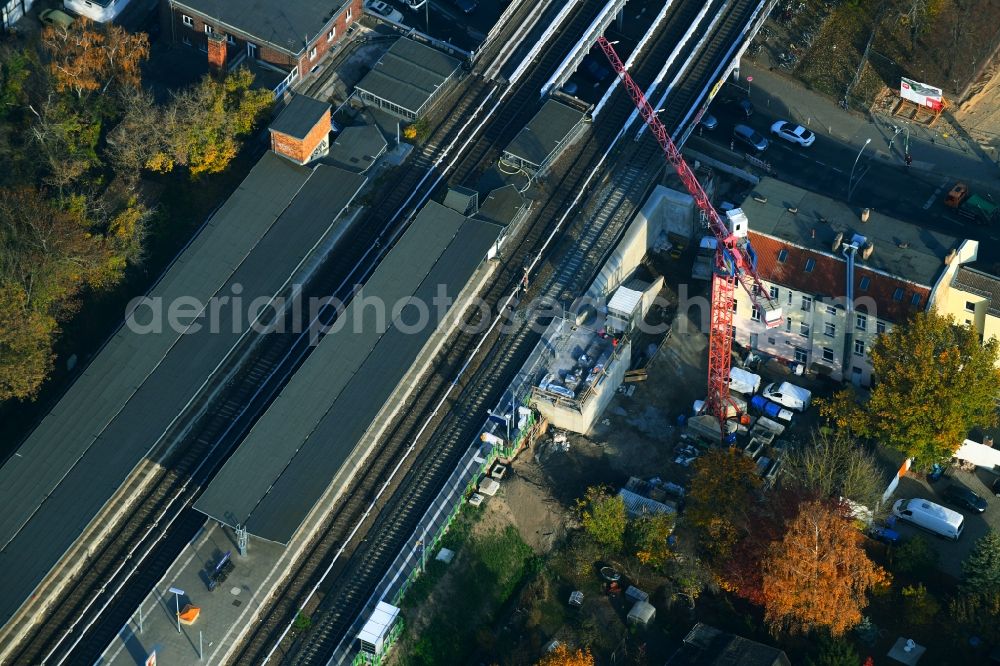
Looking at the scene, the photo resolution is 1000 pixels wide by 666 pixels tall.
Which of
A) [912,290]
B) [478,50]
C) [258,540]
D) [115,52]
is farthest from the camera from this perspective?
[478,50]

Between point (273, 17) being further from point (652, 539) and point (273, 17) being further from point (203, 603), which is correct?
point (652, 539)

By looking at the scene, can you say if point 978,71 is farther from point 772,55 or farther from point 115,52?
point 115,52

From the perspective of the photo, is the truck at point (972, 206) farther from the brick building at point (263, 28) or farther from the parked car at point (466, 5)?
the brick building at point (263, 28)

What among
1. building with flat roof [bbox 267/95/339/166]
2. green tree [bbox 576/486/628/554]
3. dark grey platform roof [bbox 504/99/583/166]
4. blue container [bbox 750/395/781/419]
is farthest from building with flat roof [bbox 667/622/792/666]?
building with flat roof [bbox 267/95/339/166]

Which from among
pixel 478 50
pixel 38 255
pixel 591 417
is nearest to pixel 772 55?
pixel 478 50

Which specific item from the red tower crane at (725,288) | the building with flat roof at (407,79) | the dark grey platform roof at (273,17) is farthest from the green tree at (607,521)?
the dark grey platform roof at (273,17)

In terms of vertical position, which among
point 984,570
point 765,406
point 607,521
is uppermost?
point 765,406

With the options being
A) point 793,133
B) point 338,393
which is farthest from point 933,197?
point 338,393
